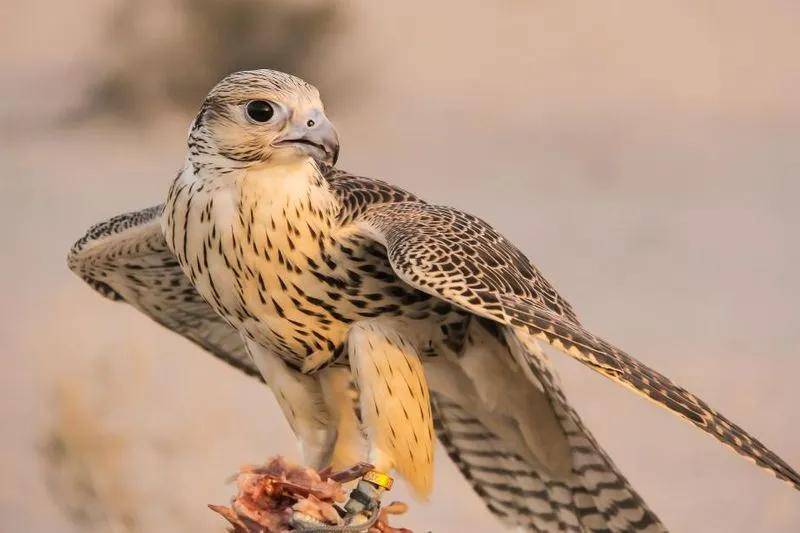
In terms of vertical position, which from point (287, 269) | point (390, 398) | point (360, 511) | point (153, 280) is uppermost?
point (153, 280)

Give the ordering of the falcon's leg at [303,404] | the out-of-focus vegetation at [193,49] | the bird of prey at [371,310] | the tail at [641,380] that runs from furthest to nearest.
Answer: the out-of-focus vegetation at [193,49] < the falcon's leg at [303,404] < the bird of prey at [371,310] < the tail at [641,380]

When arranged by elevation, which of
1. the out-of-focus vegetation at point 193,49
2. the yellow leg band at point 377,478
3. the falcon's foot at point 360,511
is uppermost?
the out-of-focus vegetation at point 193,49

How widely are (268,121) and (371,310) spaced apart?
12.0 inches

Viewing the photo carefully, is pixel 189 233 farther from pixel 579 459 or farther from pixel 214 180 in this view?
pixel 579 459

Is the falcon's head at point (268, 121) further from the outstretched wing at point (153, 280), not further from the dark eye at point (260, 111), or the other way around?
the outstretched wing at point (153, 280)

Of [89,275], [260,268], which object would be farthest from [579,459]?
[89,275]

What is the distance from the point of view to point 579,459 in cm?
191

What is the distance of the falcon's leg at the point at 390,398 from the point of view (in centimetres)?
171

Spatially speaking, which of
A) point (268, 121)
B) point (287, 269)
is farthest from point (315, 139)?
point (287, 269)

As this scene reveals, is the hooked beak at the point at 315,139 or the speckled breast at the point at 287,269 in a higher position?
the hooked beak at the point at 315,139

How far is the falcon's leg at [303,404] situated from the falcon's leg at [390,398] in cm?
16

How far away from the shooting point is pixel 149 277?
6.82 ft

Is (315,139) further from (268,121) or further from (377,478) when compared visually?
(377,478)

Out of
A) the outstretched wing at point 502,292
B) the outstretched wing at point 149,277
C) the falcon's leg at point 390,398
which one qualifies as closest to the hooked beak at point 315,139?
the outstretched wing at point 502,292
